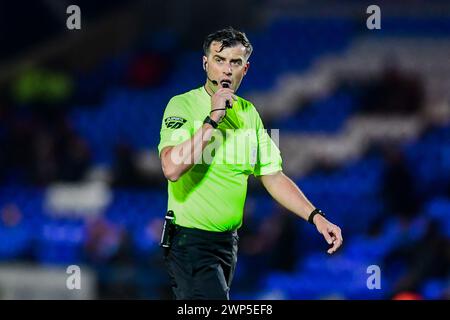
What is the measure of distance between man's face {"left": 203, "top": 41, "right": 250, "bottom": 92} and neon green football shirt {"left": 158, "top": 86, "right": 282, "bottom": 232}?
0.14 metres

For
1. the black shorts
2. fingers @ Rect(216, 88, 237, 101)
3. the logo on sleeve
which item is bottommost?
the black shorts

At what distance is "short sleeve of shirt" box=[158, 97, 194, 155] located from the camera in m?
3.63

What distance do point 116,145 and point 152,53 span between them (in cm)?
270

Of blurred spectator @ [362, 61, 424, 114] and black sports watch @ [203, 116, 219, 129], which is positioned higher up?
blurred spectator @ [362, 61, 424, 114]

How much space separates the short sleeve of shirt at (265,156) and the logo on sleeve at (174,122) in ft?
1.27

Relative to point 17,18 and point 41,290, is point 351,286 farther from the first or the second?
point 17,18

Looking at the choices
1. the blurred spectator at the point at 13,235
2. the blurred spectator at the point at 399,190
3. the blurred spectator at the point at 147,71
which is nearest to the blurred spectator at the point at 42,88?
the blurred spectator at the point at 147,71

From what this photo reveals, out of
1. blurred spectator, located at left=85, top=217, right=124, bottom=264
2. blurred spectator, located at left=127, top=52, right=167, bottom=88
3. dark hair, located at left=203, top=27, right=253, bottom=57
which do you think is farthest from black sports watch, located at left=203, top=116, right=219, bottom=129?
blurred spectator, located at left=127, top=52, right=167, bottom=88

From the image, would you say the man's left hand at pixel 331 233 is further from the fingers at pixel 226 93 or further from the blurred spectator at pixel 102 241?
the blurred spectator at pixel 102 241

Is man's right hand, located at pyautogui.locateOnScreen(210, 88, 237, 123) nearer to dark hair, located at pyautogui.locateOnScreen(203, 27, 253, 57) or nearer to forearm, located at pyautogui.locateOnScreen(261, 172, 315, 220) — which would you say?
dark hair, located at pyautogui.locateOnScreen(203, 27, 253, 57)

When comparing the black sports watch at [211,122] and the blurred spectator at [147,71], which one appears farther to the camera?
the blurred spectator at [147,71]

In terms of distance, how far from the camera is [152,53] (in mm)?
13273

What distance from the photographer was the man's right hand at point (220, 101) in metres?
3.51

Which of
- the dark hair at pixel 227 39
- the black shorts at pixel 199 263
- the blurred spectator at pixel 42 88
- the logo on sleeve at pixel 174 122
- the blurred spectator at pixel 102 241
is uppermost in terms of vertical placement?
the blurred spectator at pixel 42 88
